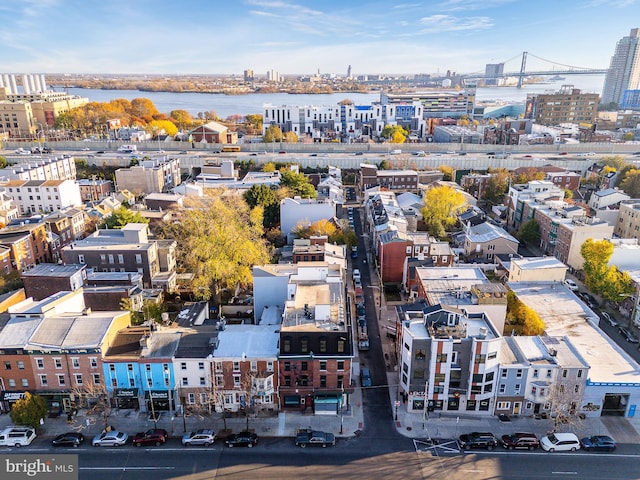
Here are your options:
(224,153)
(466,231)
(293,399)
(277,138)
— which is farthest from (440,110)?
(293,399)

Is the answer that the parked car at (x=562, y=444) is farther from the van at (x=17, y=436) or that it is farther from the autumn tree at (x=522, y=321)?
the van at (x=17, y=436)

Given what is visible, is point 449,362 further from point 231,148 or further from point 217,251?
point 231,148

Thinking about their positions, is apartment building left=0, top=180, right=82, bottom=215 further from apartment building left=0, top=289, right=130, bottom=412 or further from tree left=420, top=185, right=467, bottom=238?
tree left=420, top=185, right=467, bottom=238

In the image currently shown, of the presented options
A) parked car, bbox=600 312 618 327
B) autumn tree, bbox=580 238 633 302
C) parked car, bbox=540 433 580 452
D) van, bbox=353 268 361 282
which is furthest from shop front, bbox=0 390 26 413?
autumn tree, bbox=580 238 633 302

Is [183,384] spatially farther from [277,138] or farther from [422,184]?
[277,138]

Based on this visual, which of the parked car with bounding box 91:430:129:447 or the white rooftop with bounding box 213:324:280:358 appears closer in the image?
the parked car with bounding box 91:430:129:447

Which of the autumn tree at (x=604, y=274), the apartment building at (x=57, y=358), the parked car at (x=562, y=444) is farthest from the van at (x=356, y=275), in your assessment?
the apartment building at (x=57, y=358)
